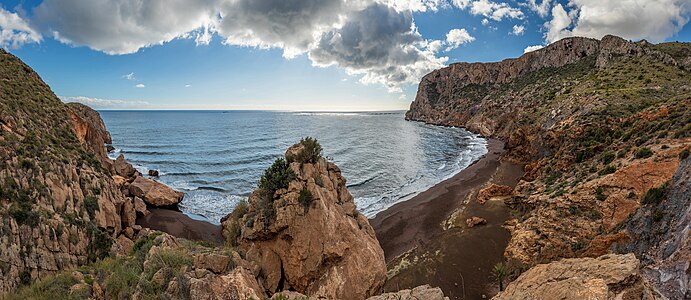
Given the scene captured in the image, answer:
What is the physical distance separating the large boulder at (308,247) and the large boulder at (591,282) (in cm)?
654

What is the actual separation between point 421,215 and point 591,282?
2183 cm

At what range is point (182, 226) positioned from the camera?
25578 mm

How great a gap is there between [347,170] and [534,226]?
28465mm

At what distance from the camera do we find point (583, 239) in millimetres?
16219

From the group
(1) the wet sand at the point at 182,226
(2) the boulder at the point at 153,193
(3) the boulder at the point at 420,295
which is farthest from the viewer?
(2) the boulder at the point at 153,193

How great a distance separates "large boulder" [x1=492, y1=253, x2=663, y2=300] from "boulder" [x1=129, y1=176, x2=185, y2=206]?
104 ft

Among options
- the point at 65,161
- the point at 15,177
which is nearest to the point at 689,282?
the point at 15,177

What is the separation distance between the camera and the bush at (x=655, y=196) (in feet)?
45.8

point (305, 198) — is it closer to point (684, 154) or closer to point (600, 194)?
point (600, 194)

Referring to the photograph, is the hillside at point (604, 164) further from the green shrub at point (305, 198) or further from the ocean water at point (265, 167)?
the ocean water at point (265, 167)

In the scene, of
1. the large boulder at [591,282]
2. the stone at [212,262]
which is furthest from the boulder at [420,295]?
the stone at [212,262]

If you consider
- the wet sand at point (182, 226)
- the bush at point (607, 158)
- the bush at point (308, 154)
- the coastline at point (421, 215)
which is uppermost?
the bush at point (308, 154)

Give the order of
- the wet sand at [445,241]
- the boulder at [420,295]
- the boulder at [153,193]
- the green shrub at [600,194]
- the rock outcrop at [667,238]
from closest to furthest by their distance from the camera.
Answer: the boulder at [420,295], the rock outcrop at [667,238], the green shrub at [600,194], the wet sand at [445,241], the boulder at [153,193]

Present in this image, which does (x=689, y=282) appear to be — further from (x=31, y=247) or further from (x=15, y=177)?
(x=15, y=177)
